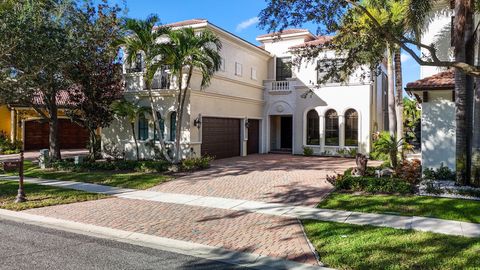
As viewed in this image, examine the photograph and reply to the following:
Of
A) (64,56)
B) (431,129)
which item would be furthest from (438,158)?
(64,56)

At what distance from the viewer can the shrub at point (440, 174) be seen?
13000 millimetres

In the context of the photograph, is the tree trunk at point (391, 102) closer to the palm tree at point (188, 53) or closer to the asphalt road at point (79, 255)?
the palm tree at point (188, 53)

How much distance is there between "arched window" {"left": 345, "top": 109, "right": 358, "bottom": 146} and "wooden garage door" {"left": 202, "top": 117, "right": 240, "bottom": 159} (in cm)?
718

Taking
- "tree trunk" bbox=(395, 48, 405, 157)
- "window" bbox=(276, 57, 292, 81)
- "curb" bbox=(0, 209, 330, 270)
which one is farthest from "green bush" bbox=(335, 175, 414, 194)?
"window" bbox=(276, 57, 292, 81)

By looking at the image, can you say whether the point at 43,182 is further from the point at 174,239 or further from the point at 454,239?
the point at 454,239

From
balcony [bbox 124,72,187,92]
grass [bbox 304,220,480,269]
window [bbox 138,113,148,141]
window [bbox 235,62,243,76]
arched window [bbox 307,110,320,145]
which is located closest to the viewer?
grass [bbox 304,220,480,269]

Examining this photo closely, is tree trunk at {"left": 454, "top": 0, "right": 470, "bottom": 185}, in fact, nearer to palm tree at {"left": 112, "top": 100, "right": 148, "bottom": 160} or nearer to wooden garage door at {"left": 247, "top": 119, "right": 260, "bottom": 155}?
palm tree at {"left": 112, "top": 100, "right": 148, "bottom": 160}

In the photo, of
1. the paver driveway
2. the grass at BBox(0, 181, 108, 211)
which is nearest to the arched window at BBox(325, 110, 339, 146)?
the paver driveway

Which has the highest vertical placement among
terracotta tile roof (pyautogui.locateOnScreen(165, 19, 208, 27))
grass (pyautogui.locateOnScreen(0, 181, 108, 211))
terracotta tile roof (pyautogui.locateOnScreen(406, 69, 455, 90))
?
terracotta tile roof (pyautogui.locateOnScreen(165, 19, 208, 27))

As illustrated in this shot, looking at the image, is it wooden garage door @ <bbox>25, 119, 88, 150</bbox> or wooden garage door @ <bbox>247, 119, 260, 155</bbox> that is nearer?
wooden garage door @ <bbox>247, 119, 260, 155</bbox>

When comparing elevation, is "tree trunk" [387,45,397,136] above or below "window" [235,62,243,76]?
below

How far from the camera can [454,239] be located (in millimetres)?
7023

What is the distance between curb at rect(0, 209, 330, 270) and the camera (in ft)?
20.4

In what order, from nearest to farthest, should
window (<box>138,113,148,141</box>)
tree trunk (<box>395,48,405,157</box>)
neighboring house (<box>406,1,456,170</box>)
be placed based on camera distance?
neighboring house (<box>406,1,456,170</box>)
tree trunk (<box>395,48,405,157</box>)
window (<box>138,113,148,141</box>)
